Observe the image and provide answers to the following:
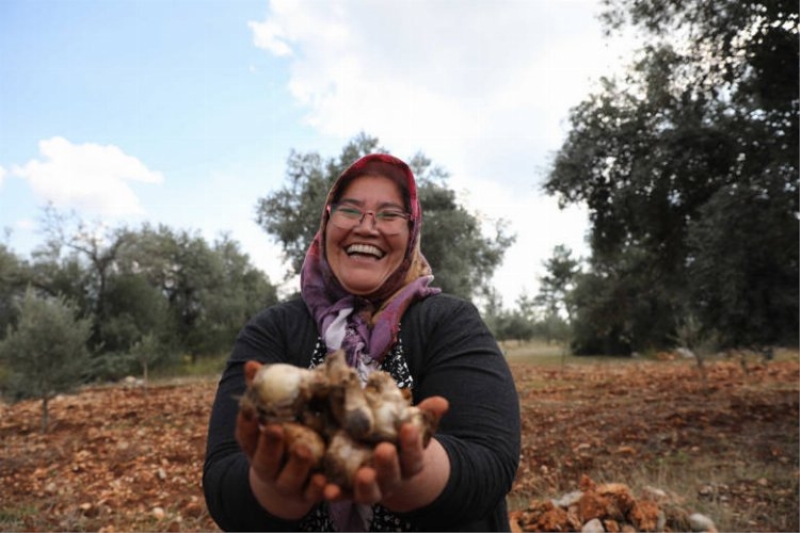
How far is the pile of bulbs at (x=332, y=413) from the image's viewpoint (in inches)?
44.6

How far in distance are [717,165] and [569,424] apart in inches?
208

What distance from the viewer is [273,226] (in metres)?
20.4

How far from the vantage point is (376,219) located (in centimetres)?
185

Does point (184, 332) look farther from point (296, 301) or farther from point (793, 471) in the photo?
point (296, 301)

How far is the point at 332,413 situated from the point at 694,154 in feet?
34.3

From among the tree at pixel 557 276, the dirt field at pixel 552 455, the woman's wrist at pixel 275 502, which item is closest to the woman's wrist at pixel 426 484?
the woman's wrist at pixel 275 502

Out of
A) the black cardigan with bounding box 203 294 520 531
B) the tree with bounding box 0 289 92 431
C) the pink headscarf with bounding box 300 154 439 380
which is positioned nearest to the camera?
the black cardigan with bounding box 203 294 520 531

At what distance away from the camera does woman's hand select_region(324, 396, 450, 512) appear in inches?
43.1

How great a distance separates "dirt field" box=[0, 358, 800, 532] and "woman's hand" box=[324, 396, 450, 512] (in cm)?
518

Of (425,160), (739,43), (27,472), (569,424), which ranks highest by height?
(425,160)

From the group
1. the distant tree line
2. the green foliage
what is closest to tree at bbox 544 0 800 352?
the distant tree line

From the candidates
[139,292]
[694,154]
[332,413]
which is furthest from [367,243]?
[139,292]

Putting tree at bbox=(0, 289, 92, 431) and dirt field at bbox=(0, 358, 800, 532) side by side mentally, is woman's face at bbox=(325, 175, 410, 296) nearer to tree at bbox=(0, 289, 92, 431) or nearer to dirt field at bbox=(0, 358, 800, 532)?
dirt field at bbox=(0, 358, 800, 532)

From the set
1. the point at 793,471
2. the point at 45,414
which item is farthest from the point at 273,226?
the point at 793,471
